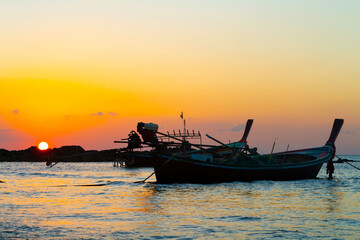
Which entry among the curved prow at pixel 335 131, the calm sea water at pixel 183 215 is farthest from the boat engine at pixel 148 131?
the curved prow at pixel 335 131

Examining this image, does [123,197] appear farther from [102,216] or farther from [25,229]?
[25,229]

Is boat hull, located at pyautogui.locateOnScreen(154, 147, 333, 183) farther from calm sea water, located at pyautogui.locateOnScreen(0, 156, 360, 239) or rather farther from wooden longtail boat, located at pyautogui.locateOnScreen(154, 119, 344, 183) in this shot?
calm sea water, located at pyautogui.locateOnScreen(0, 156, 360, 239)

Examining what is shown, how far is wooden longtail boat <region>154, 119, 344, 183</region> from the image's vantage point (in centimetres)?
3938

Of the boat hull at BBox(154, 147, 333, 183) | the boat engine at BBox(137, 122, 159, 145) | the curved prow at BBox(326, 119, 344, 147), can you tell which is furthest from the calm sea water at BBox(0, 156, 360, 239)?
the curved prow at BBox(326, 119, 344, 147)

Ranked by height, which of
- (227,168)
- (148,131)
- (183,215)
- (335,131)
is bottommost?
(183,215)

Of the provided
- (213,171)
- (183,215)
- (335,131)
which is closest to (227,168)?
(213,171)

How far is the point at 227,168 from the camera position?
4150 cm

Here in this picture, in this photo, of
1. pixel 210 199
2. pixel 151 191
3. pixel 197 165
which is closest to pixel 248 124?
pixel 197 165

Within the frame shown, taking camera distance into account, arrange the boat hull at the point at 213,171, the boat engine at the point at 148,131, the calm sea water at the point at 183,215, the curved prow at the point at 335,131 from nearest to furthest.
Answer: the calm sea water at the point at 183,215, the boat hull at the point at 213,171, the boat engine at the point at 148,131, the curved prow at the point at 335,131

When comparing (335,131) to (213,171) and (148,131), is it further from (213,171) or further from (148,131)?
(148,131)

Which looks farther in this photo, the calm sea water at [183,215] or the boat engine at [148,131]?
the boat engine at [148,131]

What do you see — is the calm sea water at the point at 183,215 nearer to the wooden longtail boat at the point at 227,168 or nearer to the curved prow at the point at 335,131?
the wooden longtail boat at the point at 227,168

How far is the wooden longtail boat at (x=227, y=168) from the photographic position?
1550 inches

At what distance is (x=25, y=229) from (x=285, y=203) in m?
15.7
